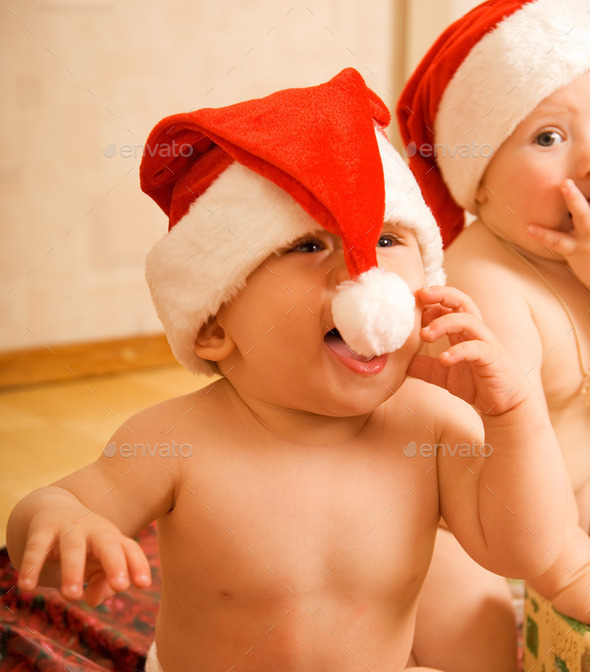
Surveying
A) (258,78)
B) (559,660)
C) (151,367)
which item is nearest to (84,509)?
(559,660)

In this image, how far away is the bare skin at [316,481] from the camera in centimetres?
64

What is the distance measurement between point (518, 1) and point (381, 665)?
0.70m

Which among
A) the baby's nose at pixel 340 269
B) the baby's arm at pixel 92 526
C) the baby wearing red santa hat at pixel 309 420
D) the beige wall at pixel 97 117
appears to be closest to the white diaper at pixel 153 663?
the baby wearing red santa hat at pixel 309 420

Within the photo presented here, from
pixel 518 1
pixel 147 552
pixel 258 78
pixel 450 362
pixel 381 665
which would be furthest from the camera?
pixel 258 78

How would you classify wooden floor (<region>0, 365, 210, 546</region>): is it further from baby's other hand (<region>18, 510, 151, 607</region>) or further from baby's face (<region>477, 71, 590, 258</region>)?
baby's face (<region>477, 71, 590, 258</region>)

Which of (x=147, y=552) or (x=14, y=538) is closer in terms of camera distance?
(x=14, y=538)

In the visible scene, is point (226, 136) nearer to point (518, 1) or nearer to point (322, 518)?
point (322, 518)

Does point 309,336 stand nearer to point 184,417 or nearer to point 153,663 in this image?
point 184,417

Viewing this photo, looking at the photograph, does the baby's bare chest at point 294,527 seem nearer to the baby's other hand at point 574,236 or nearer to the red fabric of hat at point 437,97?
the baby's other hand at point 574,236

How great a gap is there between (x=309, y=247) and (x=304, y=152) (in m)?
0.07

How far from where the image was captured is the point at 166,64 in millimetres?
1879

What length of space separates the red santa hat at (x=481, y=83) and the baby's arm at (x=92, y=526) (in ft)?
1.66

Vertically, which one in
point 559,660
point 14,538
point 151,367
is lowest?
point 151,367
